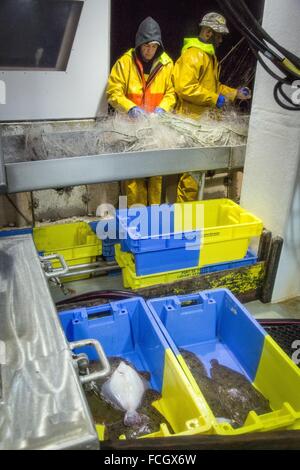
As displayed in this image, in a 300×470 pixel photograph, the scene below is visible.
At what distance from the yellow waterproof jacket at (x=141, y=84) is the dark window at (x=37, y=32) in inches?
18.7

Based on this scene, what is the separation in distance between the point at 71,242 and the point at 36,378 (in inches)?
69.0

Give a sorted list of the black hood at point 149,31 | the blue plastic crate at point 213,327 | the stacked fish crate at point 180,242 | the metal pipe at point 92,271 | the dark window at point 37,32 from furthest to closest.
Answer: the black hood at point 149,31, the dark window at point 37,32, the metal pipe at point 92,271, the stacked fish crate at point 180,242, the blue plastic crate at point 213,327

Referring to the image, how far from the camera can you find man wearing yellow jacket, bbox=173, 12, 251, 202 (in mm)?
3104

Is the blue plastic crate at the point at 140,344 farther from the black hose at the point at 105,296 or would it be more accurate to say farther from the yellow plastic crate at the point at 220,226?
the yellow plastic crate at the point at 220,226

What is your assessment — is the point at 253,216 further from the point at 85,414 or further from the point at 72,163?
the point at 85,414

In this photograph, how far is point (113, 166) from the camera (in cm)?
199

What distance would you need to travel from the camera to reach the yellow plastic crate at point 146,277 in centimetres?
202

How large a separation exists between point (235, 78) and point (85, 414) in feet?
13.2

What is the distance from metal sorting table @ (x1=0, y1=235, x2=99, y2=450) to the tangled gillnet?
995mm

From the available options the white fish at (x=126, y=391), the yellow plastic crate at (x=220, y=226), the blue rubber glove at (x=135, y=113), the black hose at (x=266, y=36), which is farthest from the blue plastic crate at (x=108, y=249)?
the black hose at (x=266, y=36)

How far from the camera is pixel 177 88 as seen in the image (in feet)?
10.5

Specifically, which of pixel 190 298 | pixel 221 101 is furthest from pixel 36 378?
pixel 221 101

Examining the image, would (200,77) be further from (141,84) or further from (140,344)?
(140,344)

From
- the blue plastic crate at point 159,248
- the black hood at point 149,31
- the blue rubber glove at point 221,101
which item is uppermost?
the black hood at point 149,31
